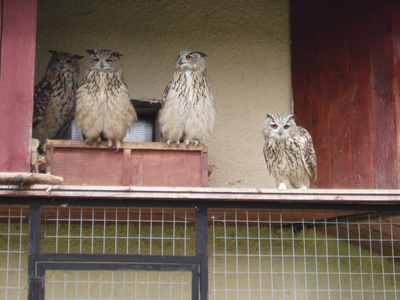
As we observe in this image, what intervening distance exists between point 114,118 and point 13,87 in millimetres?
730

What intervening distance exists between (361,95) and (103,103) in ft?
5.44

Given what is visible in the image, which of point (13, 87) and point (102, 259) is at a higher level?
point (13, 87)

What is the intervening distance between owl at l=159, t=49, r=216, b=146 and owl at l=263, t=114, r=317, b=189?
43 cm

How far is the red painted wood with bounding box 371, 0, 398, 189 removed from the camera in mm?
3764

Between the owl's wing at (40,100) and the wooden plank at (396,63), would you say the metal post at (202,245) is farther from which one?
the owl's wing at (40,100)

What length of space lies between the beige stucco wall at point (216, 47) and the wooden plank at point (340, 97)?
708 millimetres

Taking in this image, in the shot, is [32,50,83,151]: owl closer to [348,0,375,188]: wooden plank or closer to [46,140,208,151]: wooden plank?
[46,140,208,151]: wooden plank

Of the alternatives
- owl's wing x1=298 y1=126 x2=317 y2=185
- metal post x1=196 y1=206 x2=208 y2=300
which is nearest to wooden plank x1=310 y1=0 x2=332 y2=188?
owl's wing x1=298 y1=126 x2=317 y2=185

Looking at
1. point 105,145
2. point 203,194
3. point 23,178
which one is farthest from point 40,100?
point 203,194

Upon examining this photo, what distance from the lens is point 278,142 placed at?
13.8 ft

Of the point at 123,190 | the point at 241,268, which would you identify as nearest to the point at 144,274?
the point at 241,268

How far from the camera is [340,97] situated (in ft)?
14.3

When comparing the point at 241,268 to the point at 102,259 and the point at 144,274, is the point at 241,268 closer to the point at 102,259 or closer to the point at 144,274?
the point at 144,274

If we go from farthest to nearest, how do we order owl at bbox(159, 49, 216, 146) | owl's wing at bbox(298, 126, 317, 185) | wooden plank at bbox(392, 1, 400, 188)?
owl's wing at bbox(298, 126, 317, 185)
owl at bbox(159, 49, 216, 146)
wooden plank at bbox(392, 1, 400, 188)
